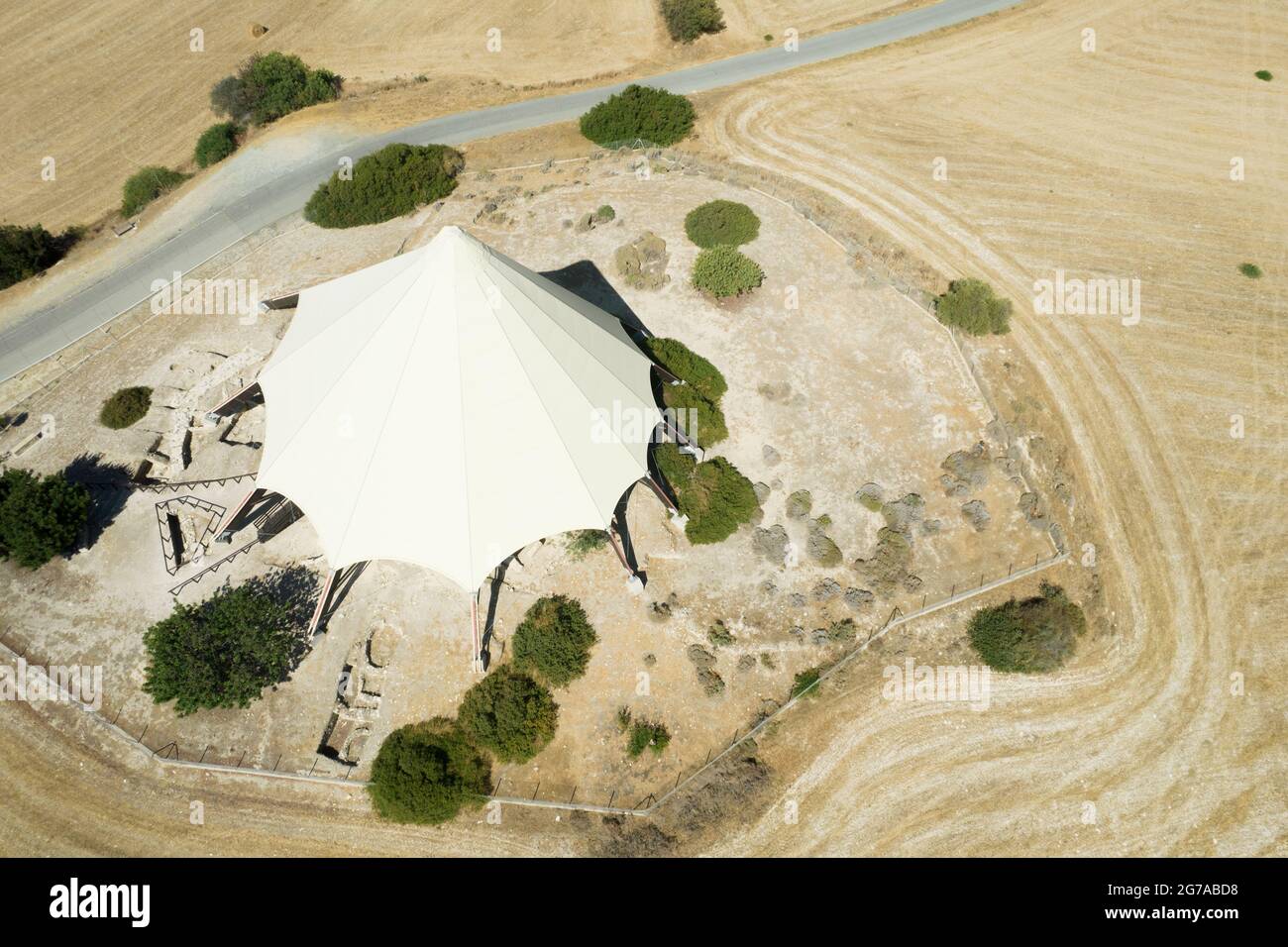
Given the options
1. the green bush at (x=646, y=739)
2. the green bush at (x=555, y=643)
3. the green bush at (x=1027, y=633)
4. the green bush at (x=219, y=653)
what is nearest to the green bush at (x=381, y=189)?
the green bush at (x=219, y=653)

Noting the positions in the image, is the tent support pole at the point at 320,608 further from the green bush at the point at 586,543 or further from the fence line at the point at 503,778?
the green bush at the point at 586,543

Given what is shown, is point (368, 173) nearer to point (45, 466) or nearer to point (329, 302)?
point (329, 302)

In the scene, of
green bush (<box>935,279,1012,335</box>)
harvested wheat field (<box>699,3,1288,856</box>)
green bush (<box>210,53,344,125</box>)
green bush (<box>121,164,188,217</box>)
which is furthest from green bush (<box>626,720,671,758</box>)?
green bush (<box>210,53,344,125</box>)

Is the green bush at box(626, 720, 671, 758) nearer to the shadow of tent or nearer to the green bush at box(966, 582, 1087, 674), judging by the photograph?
the green bush at box(966, 582, 1087, 674)

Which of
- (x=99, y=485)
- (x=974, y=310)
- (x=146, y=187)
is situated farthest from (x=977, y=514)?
(x=146, y=187)

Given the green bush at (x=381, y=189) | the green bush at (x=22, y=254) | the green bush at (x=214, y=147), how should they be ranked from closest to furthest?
the green bush at (x=22, y=254) → the green bush at (x=381, y=189) → the green bush at (x=214, y=147)
